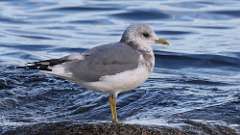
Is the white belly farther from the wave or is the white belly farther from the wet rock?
the wave

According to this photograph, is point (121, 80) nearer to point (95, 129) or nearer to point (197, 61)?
point (95, 129)

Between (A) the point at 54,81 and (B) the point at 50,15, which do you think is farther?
(B) the point at 50,15

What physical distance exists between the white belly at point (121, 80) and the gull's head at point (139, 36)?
44cm

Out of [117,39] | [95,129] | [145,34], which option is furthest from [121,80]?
[117,39]

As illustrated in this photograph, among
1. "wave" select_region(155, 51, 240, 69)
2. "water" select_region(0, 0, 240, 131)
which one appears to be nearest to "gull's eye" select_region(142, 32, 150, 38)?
"water" select_region(0, 0, 240, 131)

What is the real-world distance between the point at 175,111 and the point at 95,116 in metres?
→ 0.89

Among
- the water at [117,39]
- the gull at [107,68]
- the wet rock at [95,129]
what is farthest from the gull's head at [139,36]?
the wet rock at [95,129]

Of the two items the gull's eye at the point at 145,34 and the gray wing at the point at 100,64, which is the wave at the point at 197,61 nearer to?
the gull's eye at the point at 145,34

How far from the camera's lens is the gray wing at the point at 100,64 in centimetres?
705

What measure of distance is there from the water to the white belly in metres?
0.57

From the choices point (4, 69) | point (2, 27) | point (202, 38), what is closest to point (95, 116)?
point (4, 69)

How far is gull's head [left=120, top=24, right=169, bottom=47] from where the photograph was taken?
296 inches

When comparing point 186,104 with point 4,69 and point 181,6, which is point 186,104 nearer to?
point 4,69

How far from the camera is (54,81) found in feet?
33.3
